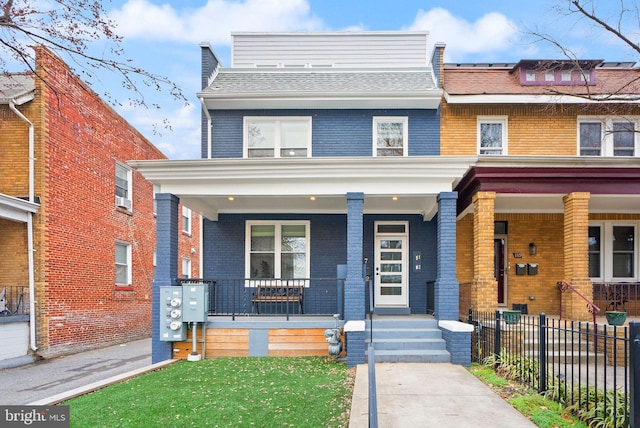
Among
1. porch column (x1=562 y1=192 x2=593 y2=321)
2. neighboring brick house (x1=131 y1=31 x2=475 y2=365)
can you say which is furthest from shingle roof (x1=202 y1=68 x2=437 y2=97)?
porch column (x1=562 y1=192 x2=593 y2=321)

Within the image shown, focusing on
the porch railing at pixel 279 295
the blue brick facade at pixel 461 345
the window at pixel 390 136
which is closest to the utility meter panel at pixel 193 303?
the porch railing at pixel 279 295

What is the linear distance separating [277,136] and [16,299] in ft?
24.7

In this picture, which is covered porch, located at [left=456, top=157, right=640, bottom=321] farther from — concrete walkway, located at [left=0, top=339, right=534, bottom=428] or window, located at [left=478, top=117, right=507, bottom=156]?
concrete walkway, located at [left=0, top=339, right=534, bottom=428]

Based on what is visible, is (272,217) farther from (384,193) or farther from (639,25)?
(639,25)

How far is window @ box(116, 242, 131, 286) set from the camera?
14094mm

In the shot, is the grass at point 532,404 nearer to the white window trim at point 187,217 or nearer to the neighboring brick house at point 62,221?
the neighboring brick house at point 62,221

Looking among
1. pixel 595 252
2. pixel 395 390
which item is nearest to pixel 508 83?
pixel 595 252

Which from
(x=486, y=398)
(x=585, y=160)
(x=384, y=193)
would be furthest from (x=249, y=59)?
(x=486, y=398)

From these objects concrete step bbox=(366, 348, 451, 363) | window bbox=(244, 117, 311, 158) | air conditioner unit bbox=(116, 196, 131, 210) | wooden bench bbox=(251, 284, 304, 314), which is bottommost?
concrete step bbox=(366, 348, 451, 363)

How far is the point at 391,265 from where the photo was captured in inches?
455

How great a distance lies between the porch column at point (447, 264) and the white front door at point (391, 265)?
103 inches

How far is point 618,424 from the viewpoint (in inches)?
176

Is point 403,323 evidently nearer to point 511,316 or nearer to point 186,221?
point 511,316

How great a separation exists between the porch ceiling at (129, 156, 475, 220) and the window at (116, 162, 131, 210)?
19.8ft
